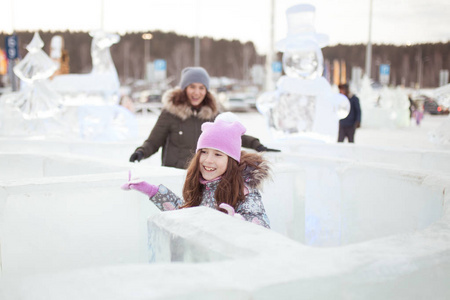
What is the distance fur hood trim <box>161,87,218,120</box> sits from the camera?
175 inches

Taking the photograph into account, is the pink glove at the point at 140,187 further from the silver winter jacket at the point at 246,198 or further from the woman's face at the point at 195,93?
the woman's face at the point at 195,93

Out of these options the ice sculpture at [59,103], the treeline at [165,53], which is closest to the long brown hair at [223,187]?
the ice sculpture at [59,103]

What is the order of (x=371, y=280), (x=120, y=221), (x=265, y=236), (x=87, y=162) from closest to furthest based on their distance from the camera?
(x=371, y=280) → (x=265, y=236) → (x=120, y=221) → (x=87, y=162)

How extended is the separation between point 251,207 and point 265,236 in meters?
0.91

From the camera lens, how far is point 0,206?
3.00 metres

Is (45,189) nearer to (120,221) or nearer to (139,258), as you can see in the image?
(120,221)

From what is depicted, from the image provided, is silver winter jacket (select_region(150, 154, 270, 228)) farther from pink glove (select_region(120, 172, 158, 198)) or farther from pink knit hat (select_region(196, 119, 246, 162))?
pink knit hat (select_region(196, 119, 246, 162))

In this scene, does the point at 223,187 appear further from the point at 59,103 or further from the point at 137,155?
the point at 59,103

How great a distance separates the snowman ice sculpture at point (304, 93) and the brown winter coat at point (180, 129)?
9.36 feet

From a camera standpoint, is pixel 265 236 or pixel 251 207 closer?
pixel 265 236

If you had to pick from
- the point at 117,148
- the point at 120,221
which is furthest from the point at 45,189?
the point at 117,148

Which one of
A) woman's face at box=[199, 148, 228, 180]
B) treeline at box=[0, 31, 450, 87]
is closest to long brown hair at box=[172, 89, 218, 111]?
woman's face at box=[199, 148, 228, 180]

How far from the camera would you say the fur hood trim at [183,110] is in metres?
4.45

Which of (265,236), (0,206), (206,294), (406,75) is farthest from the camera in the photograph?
(406,75)
